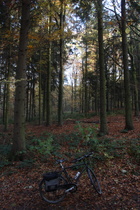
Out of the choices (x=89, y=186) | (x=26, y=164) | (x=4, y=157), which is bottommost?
(x=89, y=186)

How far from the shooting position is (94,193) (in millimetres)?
3840

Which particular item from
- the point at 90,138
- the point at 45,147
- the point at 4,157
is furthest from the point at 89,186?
the point at 4,157

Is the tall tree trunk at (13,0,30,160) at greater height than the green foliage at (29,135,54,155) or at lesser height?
greater

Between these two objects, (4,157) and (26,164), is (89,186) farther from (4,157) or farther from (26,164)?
(4,157)

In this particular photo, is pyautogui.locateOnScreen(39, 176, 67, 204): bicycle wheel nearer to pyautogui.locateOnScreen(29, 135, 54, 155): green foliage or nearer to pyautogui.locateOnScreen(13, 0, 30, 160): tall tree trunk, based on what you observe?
pyautogui.locateOnScreen(29, 135, 54, 155): green foliage

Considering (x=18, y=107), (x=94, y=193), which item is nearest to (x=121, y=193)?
(x=94, y=193)

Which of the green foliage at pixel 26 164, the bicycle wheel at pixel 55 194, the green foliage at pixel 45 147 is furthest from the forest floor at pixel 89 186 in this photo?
the green foliage at pixel 45 147

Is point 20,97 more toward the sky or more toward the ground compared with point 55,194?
more toward the sky

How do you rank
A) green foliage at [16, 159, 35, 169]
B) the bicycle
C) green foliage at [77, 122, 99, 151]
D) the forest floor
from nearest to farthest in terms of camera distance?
the bicycle → the forest floor → green foliage at [16, 159, 35, 169] → green foliage at [77, 122, 99, 151]

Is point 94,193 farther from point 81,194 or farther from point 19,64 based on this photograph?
point 19,64

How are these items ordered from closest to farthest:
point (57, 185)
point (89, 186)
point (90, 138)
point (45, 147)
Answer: point (57, 185) → point (89, 186) → point (45, 147) → point (90, 138)

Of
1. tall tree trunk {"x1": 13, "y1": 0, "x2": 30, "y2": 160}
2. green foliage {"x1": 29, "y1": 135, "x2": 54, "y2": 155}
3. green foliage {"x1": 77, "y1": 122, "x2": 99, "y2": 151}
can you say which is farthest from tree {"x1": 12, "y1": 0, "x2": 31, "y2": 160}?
green foliage {"x1": 77, "y1": 122, "x2": 99, "y2": 151}

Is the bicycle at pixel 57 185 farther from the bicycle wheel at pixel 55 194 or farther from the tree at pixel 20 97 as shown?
the tree at pixel 20 97

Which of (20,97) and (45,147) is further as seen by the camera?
(45,147)
